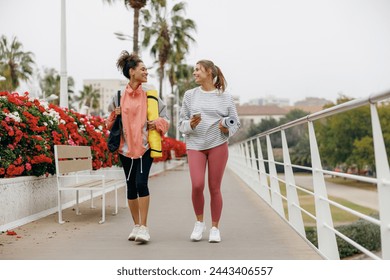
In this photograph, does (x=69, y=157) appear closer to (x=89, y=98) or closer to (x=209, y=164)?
(x=209, y=164)

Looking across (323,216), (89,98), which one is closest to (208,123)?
(323,216)

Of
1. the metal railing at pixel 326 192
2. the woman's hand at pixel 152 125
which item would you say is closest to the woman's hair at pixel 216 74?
the woman's hand at pixel 152 125

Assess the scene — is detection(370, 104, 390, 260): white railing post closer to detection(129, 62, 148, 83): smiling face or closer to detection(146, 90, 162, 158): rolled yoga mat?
detection(146, 90, 162, 158): rolled yoga mat

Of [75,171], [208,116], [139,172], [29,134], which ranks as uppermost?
[29,134]

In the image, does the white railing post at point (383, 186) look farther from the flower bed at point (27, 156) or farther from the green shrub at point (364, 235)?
the green shrub at point (364, 235)

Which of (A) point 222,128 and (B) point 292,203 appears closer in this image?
(A) point 222,128

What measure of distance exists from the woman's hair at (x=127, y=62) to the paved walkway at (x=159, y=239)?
4.70ft

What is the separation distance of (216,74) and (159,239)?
149cm

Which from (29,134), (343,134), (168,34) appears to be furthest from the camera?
(343,134)

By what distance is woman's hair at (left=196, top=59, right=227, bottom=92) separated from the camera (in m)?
5.23

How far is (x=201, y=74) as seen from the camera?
519cm

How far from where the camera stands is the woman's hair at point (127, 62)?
17.3 ft

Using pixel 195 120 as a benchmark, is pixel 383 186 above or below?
below

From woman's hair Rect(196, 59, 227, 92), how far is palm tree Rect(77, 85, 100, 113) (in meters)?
73.6
